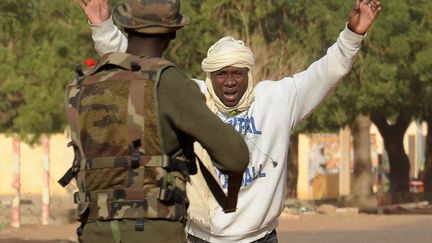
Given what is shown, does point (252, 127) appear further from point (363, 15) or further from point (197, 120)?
point (197, 120)

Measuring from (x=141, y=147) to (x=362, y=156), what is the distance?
32072 millimetres

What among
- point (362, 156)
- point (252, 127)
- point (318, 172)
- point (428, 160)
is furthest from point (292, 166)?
point (252, 127)

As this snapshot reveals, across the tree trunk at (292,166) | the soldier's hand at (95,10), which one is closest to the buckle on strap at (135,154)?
the soldier's hand at (95,10)

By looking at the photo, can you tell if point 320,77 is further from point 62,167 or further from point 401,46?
point 62,167

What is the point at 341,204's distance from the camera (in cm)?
3841

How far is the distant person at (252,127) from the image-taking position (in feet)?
22.2

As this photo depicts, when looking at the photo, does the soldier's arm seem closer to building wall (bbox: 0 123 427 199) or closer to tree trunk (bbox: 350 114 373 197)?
tree trunk (bbox: 350 114 373 197)

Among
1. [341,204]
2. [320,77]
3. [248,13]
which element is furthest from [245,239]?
[341,204]

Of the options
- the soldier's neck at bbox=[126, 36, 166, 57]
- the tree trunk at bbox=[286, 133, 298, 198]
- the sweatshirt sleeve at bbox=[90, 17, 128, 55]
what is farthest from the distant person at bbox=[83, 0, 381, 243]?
the tree trunk at bbox=[286, 133, 298, 198]

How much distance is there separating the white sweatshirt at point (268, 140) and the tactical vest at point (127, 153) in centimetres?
186

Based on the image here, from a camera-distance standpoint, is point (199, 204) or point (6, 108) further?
point (6, 108)

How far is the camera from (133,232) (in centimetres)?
488

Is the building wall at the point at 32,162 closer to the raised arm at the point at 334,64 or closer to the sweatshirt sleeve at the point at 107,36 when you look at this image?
the raised arm at the point at 334,64

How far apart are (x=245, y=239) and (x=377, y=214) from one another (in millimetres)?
25321
